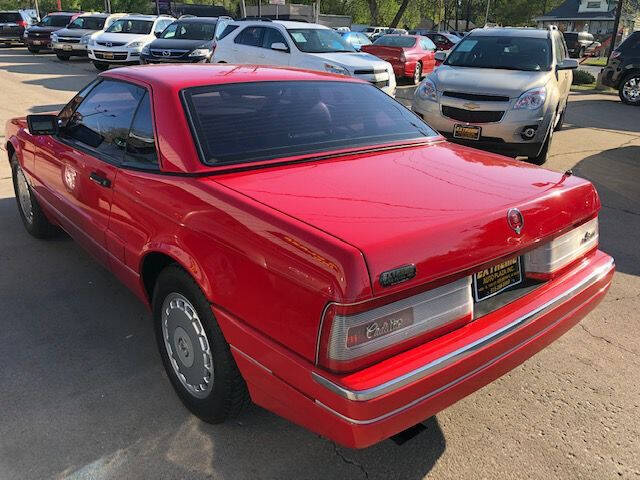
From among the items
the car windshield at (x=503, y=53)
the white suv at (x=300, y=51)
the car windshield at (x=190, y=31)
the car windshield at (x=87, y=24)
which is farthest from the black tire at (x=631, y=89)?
the car windshield at (x=87, y=24)

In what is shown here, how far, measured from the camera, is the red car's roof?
289 centimetres

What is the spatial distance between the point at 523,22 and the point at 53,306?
2877 inches

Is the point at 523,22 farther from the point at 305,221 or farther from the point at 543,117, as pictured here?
the point at 305,221

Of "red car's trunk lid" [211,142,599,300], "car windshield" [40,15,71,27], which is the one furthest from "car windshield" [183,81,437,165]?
"car windshield" [40,15,71,27]

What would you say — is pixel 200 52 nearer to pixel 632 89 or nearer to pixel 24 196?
pixel 24 196

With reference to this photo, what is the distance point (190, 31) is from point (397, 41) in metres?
7.20

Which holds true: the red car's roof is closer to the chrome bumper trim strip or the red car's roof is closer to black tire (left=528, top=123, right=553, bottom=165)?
the chrome bumper trim strip

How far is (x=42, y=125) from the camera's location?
3633 millimetres

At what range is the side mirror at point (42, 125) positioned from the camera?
362cm

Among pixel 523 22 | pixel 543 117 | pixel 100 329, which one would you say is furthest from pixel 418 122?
pixel 523 22

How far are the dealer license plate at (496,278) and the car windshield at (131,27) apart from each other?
718 inches

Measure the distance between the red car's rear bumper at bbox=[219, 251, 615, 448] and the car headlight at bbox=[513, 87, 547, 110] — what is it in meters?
5.02

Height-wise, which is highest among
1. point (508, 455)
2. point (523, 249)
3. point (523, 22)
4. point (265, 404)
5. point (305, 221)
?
point (523, 22)

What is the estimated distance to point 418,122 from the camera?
3.50 m
